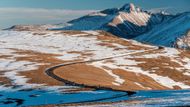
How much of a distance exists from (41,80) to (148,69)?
3333 inches

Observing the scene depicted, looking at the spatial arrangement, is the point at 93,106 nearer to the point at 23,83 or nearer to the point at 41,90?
the point at 41,90

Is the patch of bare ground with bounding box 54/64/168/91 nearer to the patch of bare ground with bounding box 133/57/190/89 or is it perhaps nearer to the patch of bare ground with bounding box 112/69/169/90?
the patch of bare ground with bounding box 112/69/169/90

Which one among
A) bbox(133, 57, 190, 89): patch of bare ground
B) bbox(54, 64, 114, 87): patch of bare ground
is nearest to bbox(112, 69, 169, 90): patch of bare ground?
bbox(54, 64, 114, 87): patch of bare ground

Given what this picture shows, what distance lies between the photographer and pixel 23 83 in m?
91.8

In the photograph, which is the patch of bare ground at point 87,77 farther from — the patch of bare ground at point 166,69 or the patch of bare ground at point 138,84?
the patch of bare ground at point 166,69

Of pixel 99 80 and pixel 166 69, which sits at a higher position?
pixel 166 69

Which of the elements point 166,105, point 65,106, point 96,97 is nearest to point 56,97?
point 96,97

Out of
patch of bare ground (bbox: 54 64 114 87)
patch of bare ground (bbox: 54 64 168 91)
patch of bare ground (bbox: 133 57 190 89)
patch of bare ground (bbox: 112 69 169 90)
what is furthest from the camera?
patch of bare ground (bbox: 133 57 190 89)

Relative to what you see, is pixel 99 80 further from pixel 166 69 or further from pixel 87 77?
pixel 166 69

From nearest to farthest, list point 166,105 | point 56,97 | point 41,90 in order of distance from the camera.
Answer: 1. point 166,105
2. point 56,97
3. point 41,90

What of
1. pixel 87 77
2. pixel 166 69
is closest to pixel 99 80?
pixel 87 77

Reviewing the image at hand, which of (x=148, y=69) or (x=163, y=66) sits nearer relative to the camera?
(x=148, y=69)

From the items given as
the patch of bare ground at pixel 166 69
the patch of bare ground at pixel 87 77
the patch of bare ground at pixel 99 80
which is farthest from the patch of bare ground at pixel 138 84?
the patch of bare ground at pixel 166 69

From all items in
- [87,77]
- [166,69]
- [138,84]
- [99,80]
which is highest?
[166,69]
